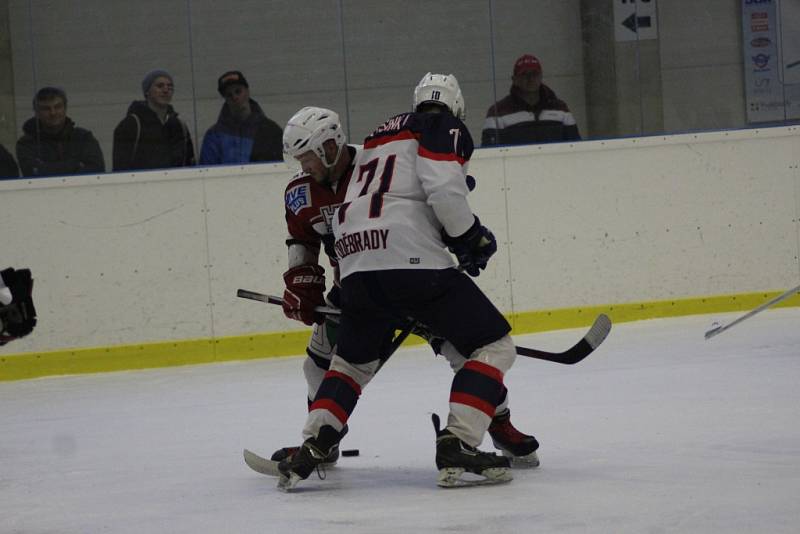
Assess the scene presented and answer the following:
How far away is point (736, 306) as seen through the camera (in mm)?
6910

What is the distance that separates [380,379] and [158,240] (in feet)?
5.25

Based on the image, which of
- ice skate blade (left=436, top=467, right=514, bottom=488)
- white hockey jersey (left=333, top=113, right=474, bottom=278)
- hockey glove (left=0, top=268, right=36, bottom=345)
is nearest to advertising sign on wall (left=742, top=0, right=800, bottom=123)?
white hockey jersey (left=333, top=113, right=474, bottom=278)

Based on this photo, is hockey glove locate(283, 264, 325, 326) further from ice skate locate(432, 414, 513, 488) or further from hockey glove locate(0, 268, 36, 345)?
hockey glove locate(0, 268, 36, 345)

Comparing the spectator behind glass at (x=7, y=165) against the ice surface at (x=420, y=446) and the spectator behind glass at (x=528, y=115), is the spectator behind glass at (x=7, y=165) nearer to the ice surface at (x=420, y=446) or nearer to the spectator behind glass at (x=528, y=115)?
the ice surface at (x=420, y=446)

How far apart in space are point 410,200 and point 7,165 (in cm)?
381

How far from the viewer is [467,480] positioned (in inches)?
132

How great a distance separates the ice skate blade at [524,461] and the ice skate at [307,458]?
20.5 inches

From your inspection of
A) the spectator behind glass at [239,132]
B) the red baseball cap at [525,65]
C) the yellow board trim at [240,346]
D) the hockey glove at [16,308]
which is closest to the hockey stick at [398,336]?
Result: the hockey glove at [16,308]

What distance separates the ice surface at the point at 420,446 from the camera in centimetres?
295

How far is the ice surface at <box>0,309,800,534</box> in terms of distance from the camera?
2.95 meters

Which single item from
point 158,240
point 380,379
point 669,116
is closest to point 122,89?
point 158,240

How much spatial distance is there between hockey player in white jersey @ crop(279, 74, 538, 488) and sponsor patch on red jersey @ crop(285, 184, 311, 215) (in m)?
0.21

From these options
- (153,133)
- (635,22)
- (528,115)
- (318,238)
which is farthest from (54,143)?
(318,238)

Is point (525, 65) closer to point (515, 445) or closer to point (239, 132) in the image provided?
point (239, 132)
